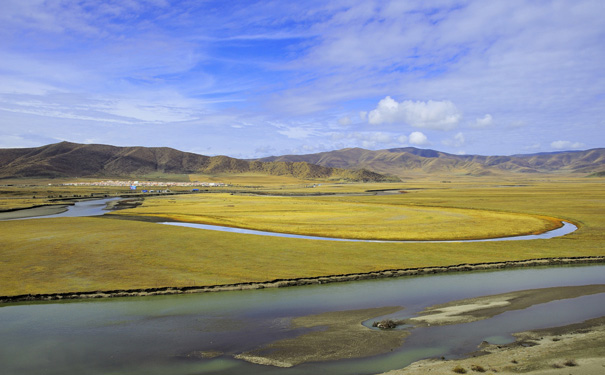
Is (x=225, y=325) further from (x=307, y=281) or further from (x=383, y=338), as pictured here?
(x=307, y=281)

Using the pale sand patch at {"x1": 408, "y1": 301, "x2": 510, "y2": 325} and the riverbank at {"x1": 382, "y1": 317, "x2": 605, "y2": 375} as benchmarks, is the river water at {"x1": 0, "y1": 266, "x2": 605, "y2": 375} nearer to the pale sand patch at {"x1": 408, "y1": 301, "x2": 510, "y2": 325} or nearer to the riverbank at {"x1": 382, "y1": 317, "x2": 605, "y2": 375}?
the pale sand patch at {"x1": 408, "y1": 301, "x2": 510, "y2": 325}

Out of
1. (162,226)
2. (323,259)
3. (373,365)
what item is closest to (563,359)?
(373,365)

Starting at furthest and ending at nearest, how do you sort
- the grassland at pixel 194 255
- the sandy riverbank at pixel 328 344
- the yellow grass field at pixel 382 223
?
the yellow grass field at pixel 382 223
the grassland at pixel 194 255
the sandy riverbank at pixel 328 344

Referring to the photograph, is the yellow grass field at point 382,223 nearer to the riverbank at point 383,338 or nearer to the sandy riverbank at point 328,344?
the riverbank at point 383,338

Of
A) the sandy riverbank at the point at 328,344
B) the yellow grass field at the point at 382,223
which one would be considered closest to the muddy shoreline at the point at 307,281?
the sandy riverbank at the point at 328,344

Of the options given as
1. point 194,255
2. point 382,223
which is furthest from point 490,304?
point 382,223

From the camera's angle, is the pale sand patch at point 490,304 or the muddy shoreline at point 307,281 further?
the muddy shoreline at point 307,281

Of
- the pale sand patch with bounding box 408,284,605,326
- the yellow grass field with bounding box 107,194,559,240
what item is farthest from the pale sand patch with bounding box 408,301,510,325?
the yellow grass field with bounding box 107,194,559,240

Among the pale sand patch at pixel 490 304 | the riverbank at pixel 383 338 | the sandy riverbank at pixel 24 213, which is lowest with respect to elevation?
the pale sand patch at pixel 490 304
